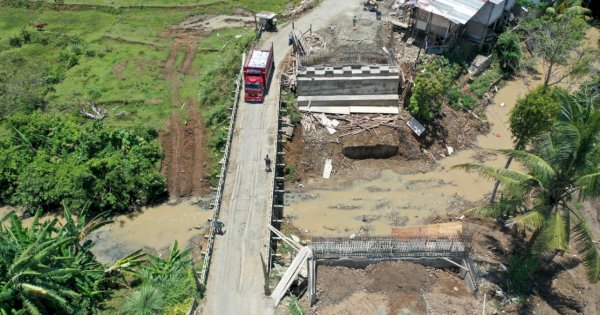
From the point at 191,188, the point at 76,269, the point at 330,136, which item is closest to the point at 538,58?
the point at 330,136

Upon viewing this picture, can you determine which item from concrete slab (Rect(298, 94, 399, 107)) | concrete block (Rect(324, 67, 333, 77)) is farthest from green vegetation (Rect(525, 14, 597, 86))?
concrete block (Rect(324, 67, 333, 77))

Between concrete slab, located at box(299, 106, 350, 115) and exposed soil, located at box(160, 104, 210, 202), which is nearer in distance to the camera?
exposed soil, located at box(160, 104, 210, 202)

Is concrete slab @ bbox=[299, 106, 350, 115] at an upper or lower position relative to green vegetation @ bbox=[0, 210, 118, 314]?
upper

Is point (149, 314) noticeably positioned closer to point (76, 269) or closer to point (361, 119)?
point (76, 269)

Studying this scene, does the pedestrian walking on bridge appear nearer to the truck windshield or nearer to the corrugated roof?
the truck windshield

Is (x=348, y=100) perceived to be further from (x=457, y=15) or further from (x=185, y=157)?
(x=185, y=157)

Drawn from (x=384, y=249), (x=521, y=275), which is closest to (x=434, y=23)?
(x=384, y=249)
